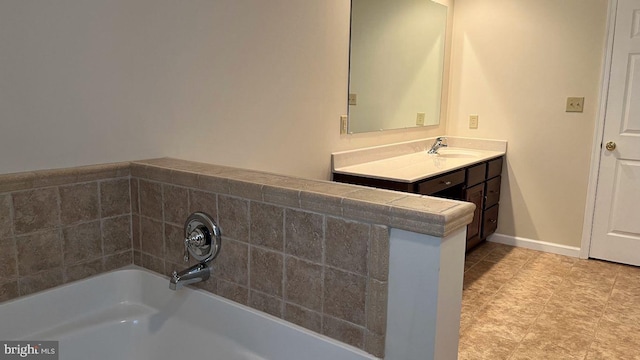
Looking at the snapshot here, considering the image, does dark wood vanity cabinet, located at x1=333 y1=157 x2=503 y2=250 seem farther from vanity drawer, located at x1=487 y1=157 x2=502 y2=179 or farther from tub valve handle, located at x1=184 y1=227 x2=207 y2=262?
tub valve handle, located at x1=184 y1=227 x2=207 y2=262

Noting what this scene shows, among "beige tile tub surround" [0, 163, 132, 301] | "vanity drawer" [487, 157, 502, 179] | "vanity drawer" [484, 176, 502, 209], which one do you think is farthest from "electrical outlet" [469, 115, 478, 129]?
"beige tile tub surround" [0, 163, 132, 301]

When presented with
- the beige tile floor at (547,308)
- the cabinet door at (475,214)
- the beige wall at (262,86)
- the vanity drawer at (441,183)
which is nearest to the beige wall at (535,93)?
the beige wall at (262,86)

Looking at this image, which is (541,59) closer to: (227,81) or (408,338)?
(227,81)

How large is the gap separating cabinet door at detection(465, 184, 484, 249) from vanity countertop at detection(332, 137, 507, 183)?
222 mm

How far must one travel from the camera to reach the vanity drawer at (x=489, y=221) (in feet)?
12.6

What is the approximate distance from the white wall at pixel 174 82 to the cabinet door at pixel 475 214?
120 centimetres

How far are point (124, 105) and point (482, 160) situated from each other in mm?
2634

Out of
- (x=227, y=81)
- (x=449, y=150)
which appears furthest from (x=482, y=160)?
(x=227, y=81)

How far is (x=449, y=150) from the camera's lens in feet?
13.4

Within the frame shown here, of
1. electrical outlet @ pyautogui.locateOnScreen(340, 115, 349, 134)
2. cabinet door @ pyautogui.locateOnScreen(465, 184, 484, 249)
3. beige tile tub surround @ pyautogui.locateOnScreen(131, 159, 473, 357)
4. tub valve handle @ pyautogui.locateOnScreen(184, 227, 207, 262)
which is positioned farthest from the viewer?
cabinet door @ pyautogui.locateOnScreen(465, 184, 484, 249)

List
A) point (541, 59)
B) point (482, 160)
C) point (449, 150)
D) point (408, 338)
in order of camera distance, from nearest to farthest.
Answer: point (408, 338), point (482, 160), point (541, 59), point (449, 150)

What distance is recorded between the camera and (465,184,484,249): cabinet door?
350cm

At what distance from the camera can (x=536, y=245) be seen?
157 inches

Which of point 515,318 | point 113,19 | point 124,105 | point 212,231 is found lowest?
point 515,318
